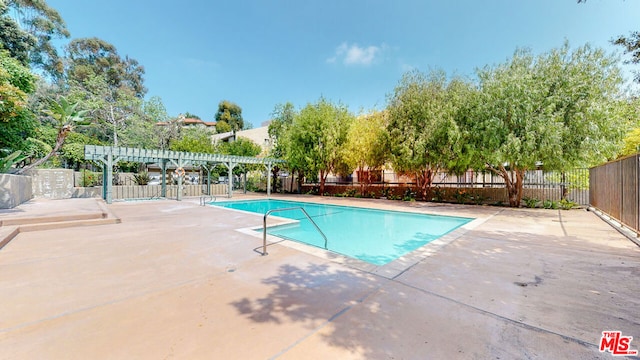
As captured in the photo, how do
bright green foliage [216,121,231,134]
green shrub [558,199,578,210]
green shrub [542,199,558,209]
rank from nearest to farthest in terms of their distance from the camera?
green shrub [558,199,578,210] < green shrub [542,199,558,209] < bright green foliage [216,121,231,134]

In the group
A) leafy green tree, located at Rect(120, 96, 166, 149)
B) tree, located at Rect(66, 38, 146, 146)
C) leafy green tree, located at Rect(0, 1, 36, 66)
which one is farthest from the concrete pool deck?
leafy green tree, located at Rect(120, 96, 166, 149)

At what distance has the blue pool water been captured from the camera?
240 inches

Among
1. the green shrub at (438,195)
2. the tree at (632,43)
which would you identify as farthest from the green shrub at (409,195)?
the tree at (632,43)

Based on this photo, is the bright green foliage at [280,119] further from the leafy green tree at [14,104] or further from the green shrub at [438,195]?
the leafy green tree at [14,104]

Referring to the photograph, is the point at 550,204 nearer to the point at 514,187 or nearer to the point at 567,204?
the point at 567,204

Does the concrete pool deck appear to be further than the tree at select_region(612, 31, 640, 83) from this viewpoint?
No

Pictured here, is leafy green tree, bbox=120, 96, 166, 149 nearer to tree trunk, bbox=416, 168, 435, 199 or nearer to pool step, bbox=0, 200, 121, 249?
pool step, bbox=0, 200, 121, 249

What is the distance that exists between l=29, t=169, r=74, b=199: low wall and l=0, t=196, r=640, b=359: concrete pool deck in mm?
13293

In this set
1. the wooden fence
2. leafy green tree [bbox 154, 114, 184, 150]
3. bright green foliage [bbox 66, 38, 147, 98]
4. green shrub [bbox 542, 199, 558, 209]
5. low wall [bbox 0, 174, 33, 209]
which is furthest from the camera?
bright green foliage [bbox 66, 38, 147, 98]

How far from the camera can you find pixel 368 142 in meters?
14.6

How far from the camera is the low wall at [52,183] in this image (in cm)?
1365

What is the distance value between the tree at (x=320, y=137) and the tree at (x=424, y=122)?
374 centimetres

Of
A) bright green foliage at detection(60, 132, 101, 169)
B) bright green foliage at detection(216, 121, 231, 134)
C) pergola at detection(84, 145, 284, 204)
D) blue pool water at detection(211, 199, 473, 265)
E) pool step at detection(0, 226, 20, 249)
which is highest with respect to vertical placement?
bright green foliage at detection(216, 121, 231, 134)

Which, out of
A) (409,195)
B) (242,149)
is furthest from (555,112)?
(242,149)
